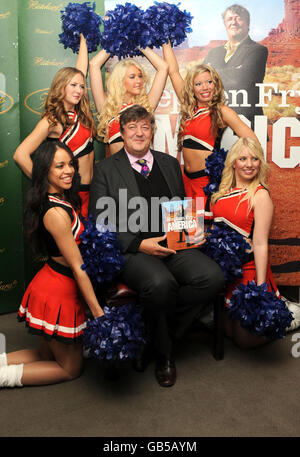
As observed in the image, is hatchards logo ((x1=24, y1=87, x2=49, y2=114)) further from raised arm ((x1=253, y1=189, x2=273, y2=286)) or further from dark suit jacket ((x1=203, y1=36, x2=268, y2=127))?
raised arm ((x1=253, y1=189, x2=273, y2=286))

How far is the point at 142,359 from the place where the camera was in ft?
9.36

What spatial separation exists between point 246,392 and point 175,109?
248cm

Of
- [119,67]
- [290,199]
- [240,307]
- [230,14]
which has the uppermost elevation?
[230,14]

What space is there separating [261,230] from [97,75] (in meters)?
1.79

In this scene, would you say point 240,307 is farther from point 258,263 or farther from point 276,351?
point 276,351

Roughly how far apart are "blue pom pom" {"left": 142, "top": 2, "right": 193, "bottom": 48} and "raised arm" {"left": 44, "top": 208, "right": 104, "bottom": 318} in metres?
1.80

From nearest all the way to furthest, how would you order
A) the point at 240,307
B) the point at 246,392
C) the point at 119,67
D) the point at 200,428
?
the point at 200,428 → the point at 246,392 → the point at 240,307 → the point at 119,67

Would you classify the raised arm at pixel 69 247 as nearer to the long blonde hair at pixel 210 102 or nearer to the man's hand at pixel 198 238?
the man's hand at pixel 198 238

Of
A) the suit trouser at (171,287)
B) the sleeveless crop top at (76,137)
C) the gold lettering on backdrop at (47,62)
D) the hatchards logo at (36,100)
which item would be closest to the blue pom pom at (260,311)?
the suit trouser at (171,287)

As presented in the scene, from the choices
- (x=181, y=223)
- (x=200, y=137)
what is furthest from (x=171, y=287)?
(x=200, y=137)

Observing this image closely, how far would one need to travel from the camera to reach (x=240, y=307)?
9.21 feet

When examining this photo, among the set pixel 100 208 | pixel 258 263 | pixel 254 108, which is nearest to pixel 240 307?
pixel 258 263

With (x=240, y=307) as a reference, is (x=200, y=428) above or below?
below

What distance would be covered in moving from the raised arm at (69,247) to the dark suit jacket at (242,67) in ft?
6.98
